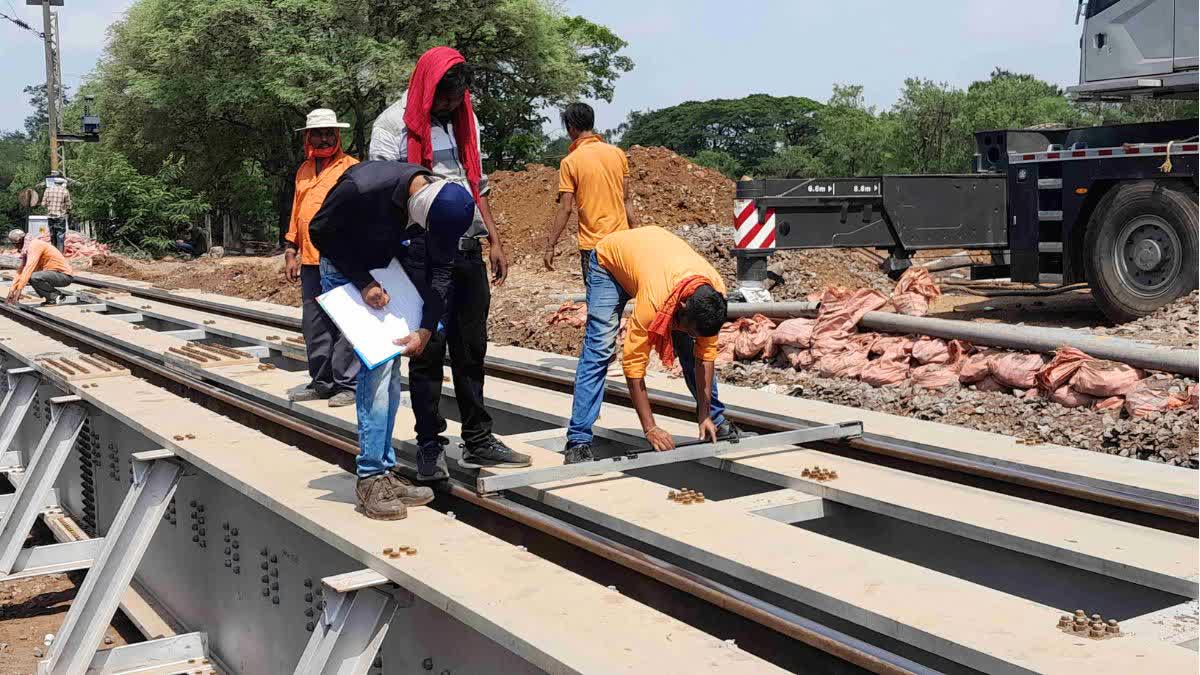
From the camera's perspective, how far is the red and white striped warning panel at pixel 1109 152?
380 inches

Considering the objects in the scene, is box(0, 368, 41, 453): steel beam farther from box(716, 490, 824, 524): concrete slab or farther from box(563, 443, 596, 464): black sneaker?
box(716, 490, 824, 524): concrete slab

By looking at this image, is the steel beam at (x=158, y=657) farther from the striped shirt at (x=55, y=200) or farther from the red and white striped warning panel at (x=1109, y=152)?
the striped shirt at (x=55, y=200)

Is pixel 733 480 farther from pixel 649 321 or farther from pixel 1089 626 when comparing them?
pixel 1089 626

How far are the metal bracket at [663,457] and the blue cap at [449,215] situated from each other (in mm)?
1006

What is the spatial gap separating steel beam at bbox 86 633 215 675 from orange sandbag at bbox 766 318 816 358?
5.55 metres

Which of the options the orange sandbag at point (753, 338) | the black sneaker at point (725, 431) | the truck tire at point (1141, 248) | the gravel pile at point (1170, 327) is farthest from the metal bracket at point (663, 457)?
the truck tire at point (1141, 248)

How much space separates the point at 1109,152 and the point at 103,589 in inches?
336

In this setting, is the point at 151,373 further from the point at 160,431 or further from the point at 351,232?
the point at 351,232

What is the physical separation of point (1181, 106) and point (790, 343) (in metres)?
27.6

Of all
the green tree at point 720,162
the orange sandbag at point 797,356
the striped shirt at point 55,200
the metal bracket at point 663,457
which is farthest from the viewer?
the green tree at point 720,162

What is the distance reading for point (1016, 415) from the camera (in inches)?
304

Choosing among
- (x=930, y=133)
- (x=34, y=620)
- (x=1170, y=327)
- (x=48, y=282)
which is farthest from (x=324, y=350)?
(x=930, y=133)

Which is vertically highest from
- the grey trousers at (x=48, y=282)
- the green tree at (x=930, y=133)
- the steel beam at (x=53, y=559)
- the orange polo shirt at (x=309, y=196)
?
the green tree at (x=930, y=133)

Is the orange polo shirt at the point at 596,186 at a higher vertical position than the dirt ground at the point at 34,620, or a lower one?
higher
